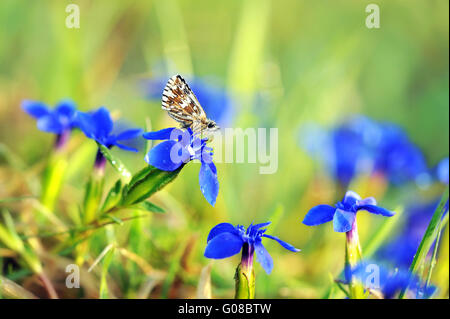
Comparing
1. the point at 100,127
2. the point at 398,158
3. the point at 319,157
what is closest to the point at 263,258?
the point at 100,127

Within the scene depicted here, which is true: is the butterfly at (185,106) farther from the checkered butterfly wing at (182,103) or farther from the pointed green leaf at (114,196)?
the pointed green leaf at (114,196)

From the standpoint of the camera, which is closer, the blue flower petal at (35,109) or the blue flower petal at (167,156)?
the blue flower petal at (167,156)

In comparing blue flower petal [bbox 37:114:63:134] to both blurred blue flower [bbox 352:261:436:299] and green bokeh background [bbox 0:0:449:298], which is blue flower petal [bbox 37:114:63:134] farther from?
blurred blue flower [bbox 352:261:436:299]

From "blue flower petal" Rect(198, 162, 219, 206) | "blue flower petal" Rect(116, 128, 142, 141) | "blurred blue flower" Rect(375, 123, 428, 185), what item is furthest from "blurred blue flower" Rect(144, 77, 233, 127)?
"blue flower petal" Rect(198, 162, 219, 206)

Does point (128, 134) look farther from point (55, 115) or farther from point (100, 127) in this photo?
point (55, 115)

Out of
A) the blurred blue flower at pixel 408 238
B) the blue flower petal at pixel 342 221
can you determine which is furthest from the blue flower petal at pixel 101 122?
the blurred blue flower at pixel 408 238

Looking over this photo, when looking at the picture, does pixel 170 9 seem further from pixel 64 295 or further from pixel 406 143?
pixel 64 295
